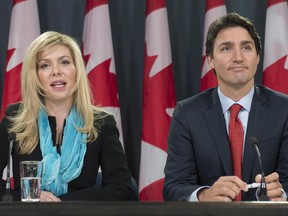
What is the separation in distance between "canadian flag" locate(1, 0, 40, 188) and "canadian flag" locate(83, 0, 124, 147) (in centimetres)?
35

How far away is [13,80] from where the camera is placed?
12.3 feet

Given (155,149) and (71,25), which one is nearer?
(155,149)

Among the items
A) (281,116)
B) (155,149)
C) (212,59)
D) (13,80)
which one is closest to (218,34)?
(212,59)

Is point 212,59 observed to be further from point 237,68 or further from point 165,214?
point 165,214

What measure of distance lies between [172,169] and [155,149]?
38.2 inches

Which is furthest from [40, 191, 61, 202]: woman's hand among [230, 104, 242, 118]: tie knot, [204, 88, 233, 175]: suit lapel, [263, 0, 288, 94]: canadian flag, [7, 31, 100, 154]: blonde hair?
[263, 0, 288, 94]: canadian flag

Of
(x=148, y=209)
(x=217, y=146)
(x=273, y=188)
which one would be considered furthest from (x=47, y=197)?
(x=148, y=209)

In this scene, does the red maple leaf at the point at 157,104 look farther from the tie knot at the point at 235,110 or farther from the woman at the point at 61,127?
the tie knot at the point at 235,110

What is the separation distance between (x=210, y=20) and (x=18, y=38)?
1.20 metres

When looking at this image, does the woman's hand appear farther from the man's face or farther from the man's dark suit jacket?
the man's face

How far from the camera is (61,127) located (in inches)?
117

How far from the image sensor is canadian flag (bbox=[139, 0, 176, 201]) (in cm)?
373

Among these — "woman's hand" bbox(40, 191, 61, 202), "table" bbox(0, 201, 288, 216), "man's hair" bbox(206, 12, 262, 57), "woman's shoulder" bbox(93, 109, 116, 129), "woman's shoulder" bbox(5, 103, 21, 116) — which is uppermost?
"man's hair" bbox(206, 12, 262, 57)

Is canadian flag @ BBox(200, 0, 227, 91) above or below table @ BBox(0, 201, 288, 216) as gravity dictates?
above
